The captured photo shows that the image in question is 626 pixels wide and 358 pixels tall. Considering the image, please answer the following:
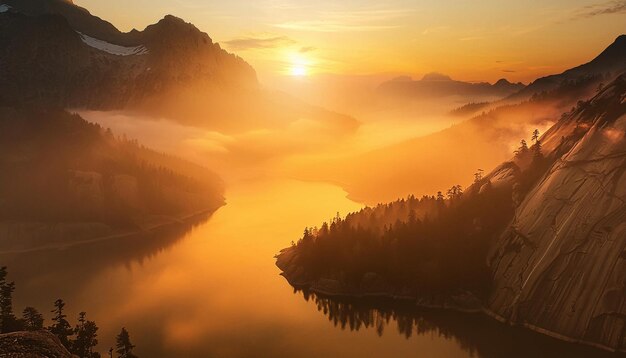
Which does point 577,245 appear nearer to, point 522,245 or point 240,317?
point 522,245

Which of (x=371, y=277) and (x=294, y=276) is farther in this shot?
(x=294, y=276)

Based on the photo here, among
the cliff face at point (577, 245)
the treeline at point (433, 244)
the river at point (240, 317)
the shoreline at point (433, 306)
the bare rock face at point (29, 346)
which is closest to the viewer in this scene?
the bare rock face at point (29, 346)

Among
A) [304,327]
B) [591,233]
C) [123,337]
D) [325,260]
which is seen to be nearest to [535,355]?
[591,233]

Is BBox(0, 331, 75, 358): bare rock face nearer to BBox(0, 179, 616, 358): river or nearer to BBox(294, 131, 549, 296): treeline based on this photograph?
BBox(0, 179, 616, 358): river

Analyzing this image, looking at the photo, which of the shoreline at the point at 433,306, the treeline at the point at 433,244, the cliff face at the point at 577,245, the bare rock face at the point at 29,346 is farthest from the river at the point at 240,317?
the bare rock face at the point at 29,346

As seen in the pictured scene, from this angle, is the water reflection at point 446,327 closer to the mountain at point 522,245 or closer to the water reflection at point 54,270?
the mountain at point 522,245

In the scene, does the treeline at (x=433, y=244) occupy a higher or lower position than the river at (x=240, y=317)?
higher

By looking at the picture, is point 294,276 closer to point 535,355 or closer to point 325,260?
point 325,260
